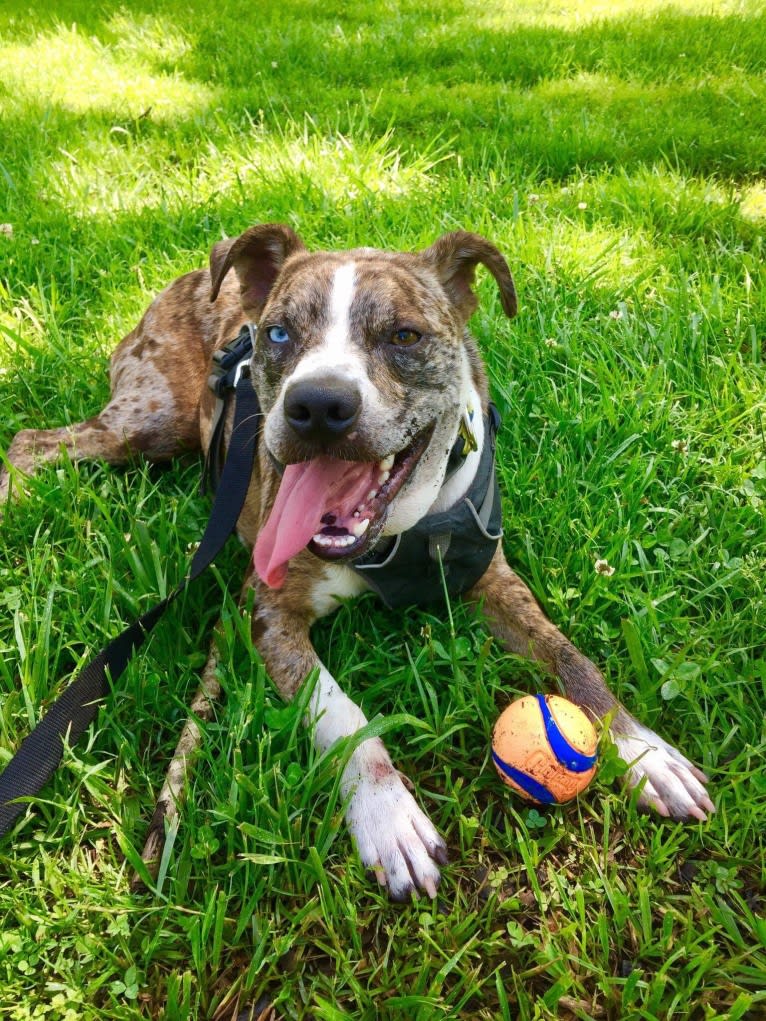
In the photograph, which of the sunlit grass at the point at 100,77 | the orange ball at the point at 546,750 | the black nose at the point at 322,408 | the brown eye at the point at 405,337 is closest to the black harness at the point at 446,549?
the brown eye at the point at 405,337

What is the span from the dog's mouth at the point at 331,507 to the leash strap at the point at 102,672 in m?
0.32

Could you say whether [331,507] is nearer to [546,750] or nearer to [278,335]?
[278,335]

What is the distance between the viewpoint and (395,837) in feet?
6.64

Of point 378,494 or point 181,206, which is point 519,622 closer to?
point 378,494

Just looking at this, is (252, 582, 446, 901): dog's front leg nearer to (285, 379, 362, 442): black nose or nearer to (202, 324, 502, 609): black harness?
(202, 324, 502, 609): black harness

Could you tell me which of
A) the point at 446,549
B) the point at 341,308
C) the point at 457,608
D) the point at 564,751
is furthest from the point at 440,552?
the point at 341,308

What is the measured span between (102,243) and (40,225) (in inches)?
19.2

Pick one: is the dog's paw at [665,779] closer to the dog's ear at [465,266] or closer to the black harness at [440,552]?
the black harness at [440,552]

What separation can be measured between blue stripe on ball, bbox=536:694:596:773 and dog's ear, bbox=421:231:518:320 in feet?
4.91

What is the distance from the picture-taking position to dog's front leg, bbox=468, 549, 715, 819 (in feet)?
7.01

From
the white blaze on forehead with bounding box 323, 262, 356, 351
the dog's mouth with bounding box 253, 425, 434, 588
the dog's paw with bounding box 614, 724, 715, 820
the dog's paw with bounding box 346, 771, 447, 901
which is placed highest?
the white blaze on forehead with bounding box 323, 262, 356, 351

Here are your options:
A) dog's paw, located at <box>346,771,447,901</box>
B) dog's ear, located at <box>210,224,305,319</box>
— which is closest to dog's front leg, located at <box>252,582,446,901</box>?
Result: dog's paw, located at <box>346,771,447,901</box>

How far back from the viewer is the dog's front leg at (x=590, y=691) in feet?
7.01

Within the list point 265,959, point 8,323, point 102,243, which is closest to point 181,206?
point 102,243
